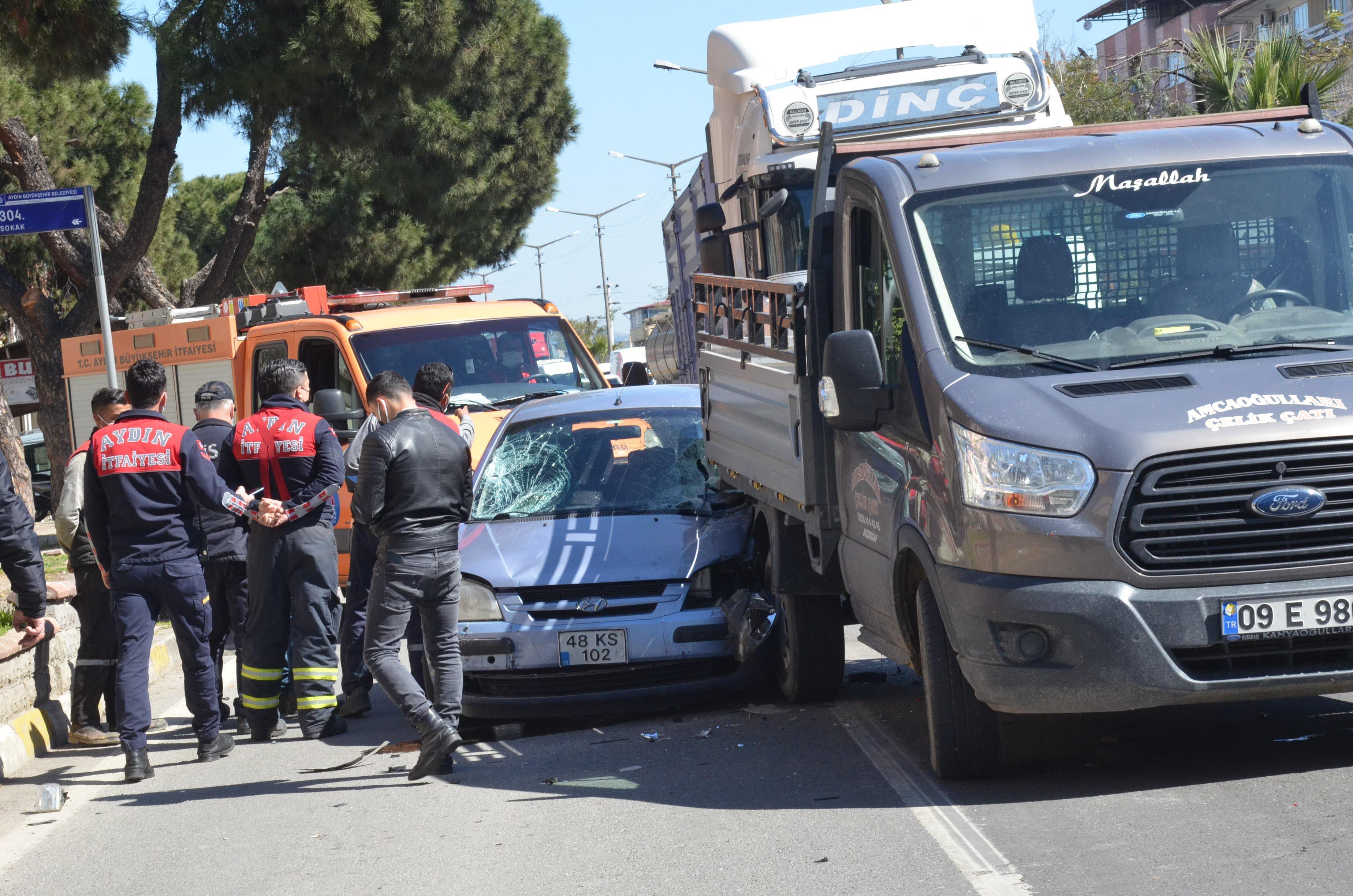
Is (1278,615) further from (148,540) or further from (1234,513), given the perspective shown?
(148,540)

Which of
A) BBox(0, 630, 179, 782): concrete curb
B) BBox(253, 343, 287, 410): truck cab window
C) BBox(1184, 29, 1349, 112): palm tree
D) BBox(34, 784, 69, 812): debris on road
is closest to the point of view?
BBox(34, 784, 69, 812): debris on road

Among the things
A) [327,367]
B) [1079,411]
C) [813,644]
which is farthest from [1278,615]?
[327,367]

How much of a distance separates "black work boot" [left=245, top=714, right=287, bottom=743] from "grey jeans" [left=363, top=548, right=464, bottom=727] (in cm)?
151

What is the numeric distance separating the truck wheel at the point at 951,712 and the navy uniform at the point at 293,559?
134 inches

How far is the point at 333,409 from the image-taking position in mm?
11266

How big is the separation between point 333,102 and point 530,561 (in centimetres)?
1341

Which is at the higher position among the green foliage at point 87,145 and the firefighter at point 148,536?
the green foliage at point 87,145

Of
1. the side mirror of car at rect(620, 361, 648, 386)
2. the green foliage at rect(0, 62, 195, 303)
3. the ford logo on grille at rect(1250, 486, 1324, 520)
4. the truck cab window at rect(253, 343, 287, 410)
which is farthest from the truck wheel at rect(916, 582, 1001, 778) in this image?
the green foliage at rect(0, 62, 195, 303)

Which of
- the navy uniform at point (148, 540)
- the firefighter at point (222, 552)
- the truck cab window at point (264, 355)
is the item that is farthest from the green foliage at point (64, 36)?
the navy uniform at point (148, 540)

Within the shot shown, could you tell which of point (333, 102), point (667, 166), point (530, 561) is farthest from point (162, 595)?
point (667, 166)

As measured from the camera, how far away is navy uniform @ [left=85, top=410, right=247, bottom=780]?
7.43 m

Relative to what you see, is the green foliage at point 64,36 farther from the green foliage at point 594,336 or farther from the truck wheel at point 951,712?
the green foliage at point 594,336

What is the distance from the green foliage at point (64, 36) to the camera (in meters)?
16.0

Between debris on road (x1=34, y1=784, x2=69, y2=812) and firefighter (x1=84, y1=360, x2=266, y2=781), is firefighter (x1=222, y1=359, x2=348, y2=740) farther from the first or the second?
debris on road (x1=34, y1=784, x2=69, y2=812)
